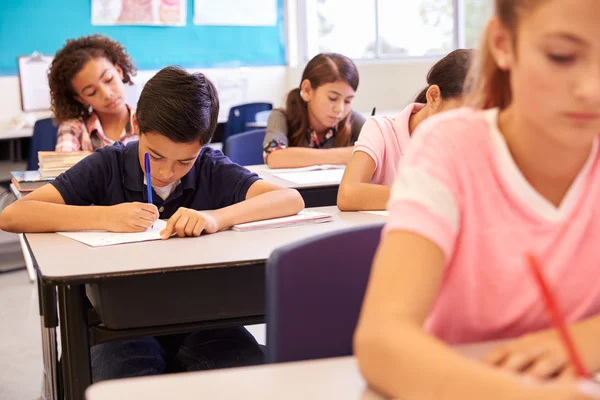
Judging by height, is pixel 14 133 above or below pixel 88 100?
below

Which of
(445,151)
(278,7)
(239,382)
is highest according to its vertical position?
(278,7)

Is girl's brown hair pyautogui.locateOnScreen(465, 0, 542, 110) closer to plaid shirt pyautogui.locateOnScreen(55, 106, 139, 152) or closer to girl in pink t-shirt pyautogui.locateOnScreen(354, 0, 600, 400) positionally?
girl in pink t-shirt pyautogui.locateOnScreen(354, 0, 600, 400)

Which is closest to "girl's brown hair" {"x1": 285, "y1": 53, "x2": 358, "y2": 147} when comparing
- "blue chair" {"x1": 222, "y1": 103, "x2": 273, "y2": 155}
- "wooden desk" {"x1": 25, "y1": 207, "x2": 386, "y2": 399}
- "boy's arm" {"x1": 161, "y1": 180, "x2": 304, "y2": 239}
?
"boy's arm" {"x1": 161, "y1": 180, "x2": 304, "y2": 239}

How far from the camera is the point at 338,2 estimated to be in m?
5.69

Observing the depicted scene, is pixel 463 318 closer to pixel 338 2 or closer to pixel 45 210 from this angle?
pixel 45 210

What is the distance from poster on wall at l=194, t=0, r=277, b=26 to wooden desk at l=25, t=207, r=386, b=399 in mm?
3989

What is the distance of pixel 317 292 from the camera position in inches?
41.6

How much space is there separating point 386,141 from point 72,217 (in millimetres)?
935

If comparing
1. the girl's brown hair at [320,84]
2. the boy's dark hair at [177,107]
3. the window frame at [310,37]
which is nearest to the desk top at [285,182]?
the girl's brown hair at [320,84]

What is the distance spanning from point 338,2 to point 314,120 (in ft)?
8.57

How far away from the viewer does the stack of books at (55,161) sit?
2.73 metres

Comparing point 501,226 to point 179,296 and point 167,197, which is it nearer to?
point 179,296

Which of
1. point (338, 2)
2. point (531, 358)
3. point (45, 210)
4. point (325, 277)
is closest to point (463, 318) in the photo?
point (531, 358)

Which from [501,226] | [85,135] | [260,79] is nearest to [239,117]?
[260,79]
